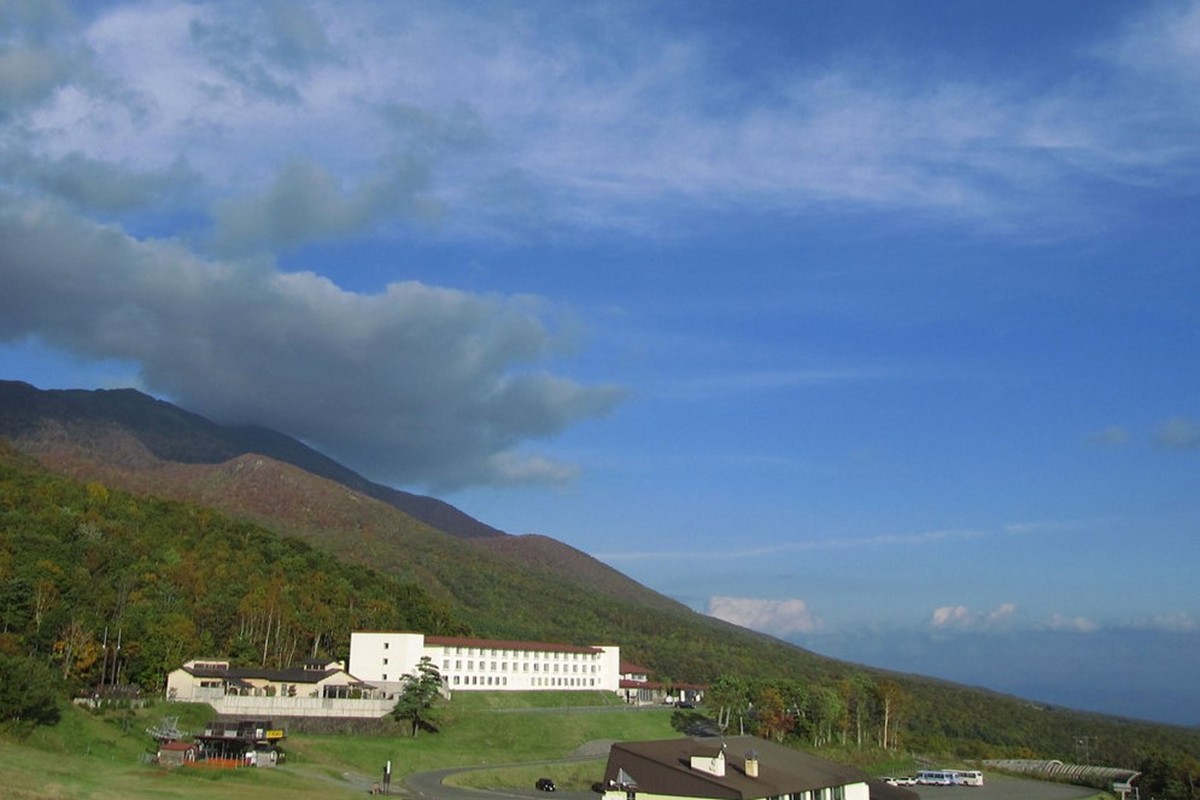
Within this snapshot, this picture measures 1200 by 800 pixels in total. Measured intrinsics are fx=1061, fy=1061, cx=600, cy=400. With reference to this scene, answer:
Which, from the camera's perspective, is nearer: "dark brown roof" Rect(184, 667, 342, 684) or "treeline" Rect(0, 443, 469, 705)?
"dark brown roof" Rect(184, 667, 342, 684)

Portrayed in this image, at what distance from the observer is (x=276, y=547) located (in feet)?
486

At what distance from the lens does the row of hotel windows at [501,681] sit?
358ft

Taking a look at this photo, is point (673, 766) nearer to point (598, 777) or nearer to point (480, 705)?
point (598, 777)

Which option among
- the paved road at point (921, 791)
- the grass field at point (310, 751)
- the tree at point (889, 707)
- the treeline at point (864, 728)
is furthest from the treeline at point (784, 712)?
the paved road at point (921, 791)

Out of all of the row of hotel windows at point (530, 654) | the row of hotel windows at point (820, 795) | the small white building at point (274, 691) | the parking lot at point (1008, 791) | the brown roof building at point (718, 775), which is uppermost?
the row of hotel windows at point (530, 654)

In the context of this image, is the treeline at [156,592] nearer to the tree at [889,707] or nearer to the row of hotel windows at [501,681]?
the row of hotel windows at [501,681]

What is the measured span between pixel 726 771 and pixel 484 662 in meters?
61.6

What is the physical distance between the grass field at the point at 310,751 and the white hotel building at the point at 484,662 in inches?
199

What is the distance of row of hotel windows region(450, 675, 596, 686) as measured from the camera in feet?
358

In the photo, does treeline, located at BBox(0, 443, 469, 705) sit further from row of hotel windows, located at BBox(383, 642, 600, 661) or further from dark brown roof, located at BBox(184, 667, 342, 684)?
row of hotel windows, located at BBox(383, 642, 600, 661)

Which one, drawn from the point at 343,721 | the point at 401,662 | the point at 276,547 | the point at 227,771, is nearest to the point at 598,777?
the point at 343,721

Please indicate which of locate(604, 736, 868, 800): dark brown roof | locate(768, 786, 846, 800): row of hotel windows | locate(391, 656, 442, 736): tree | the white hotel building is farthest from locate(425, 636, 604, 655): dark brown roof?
locate(768, 786, 846, 800): row of hotel windows

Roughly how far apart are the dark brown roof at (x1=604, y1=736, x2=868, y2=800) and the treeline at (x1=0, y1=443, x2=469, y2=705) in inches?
1725

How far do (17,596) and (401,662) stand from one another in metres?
34.4
